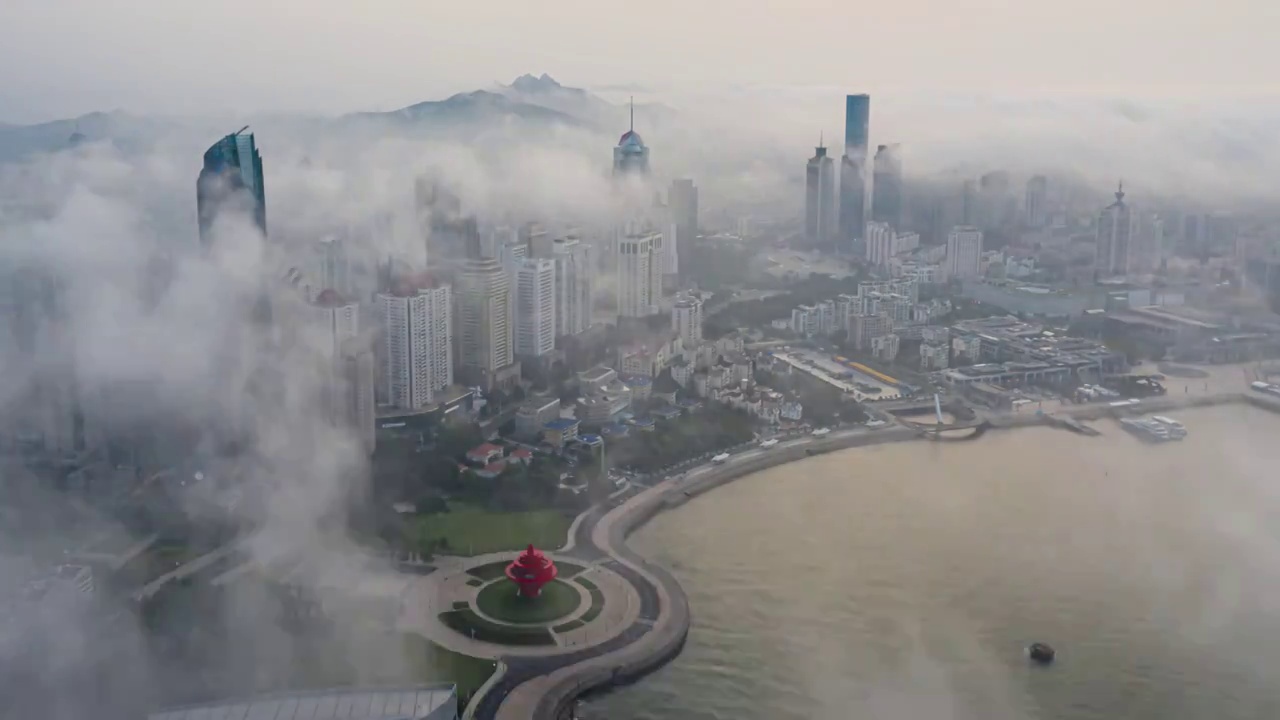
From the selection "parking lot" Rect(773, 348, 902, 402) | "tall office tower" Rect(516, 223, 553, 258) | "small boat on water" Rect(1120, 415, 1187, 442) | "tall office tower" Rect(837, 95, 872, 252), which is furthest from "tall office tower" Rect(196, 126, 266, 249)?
"tall office tower" Rect(837, 95, 872, 252)

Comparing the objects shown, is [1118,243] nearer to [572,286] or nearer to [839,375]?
[839,375]

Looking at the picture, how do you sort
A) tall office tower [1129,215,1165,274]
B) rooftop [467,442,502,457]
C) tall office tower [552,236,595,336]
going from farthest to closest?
tall office tower [1129,215,1165,274] → tall office tower [552,236,595,336] → rooftop [467,442,502,457]

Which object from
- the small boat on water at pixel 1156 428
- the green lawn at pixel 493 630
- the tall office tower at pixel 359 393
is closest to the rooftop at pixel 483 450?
the tall office tower at pixel 359 393

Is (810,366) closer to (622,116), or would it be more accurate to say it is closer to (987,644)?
(622,116)

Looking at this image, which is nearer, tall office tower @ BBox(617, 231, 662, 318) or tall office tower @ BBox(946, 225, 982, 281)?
tall office tower @ BBox(617, 231, 662, 318)

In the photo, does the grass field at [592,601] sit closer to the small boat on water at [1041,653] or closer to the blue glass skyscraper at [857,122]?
the small boat on water at [1041,653]

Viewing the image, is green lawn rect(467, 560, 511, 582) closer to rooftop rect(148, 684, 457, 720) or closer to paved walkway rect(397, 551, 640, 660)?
paved walkway rect(397, 551, 640, 660)
